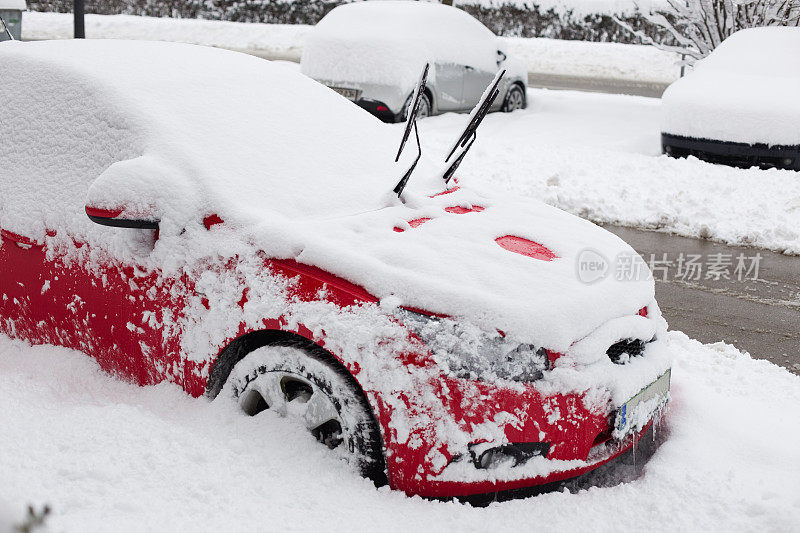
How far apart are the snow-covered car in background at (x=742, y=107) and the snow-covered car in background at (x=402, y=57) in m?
3.40

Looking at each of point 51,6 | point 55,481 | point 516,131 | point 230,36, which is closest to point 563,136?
point 516,131

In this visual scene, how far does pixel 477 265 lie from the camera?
290 cm

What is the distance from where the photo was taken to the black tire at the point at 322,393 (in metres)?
2.63

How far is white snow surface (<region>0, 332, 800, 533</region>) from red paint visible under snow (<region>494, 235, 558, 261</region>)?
862 mm

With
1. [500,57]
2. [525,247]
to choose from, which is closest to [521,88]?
[500,57]

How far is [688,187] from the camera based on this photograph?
7824 millimetres

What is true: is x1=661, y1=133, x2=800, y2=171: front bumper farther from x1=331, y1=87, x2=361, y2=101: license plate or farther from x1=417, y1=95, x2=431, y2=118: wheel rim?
x1=331, y1=87, x2=361, y2=101: license plate

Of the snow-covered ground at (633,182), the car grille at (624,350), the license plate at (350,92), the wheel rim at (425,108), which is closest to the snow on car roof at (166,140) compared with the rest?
the car grille at (624,350)

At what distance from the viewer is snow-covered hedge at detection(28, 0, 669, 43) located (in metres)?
25.9

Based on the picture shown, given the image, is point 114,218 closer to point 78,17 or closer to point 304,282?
point 304,282

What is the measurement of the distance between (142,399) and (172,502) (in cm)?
69

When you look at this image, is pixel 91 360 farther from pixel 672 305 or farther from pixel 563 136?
pixel 563 136

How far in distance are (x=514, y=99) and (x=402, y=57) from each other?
9.74ft

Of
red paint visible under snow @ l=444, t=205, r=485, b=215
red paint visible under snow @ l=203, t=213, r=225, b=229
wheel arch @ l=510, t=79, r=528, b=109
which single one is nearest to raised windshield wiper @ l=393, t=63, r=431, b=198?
red paint visible under snow @ l=444, t=205, r=485, b=215
